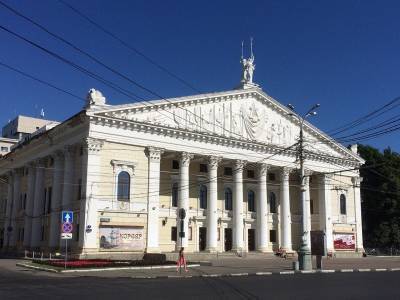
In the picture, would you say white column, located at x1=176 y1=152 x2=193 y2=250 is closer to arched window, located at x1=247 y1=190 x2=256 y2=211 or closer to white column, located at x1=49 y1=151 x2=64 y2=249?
arched window, located at x1=247 y1=190 x2=256 y2=211

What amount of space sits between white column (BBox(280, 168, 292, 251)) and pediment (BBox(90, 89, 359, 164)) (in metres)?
3.83

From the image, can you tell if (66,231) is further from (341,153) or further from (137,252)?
(341,153)

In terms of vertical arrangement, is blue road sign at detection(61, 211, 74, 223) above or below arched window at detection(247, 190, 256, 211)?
below

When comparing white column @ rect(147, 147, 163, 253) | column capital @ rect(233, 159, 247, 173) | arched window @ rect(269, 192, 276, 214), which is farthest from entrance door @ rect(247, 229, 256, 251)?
white column @ rect(147, 147, 163, 253)

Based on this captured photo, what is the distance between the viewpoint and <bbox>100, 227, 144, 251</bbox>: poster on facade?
137 ft

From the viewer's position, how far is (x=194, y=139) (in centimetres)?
4828

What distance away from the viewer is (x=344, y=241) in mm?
59938

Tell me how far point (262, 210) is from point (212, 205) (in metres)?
6.34

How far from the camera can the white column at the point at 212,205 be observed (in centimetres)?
4822

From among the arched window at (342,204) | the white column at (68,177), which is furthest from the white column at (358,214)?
the white column at (68,177)

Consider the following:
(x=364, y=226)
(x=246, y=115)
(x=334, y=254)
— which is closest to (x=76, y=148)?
(x=246, y=115)

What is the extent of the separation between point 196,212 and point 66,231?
23344 mm

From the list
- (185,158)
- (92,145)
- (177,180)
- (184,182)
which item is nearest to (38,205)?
(92,145)

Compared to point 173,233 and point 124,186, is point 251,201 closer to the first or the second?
point 173,233
